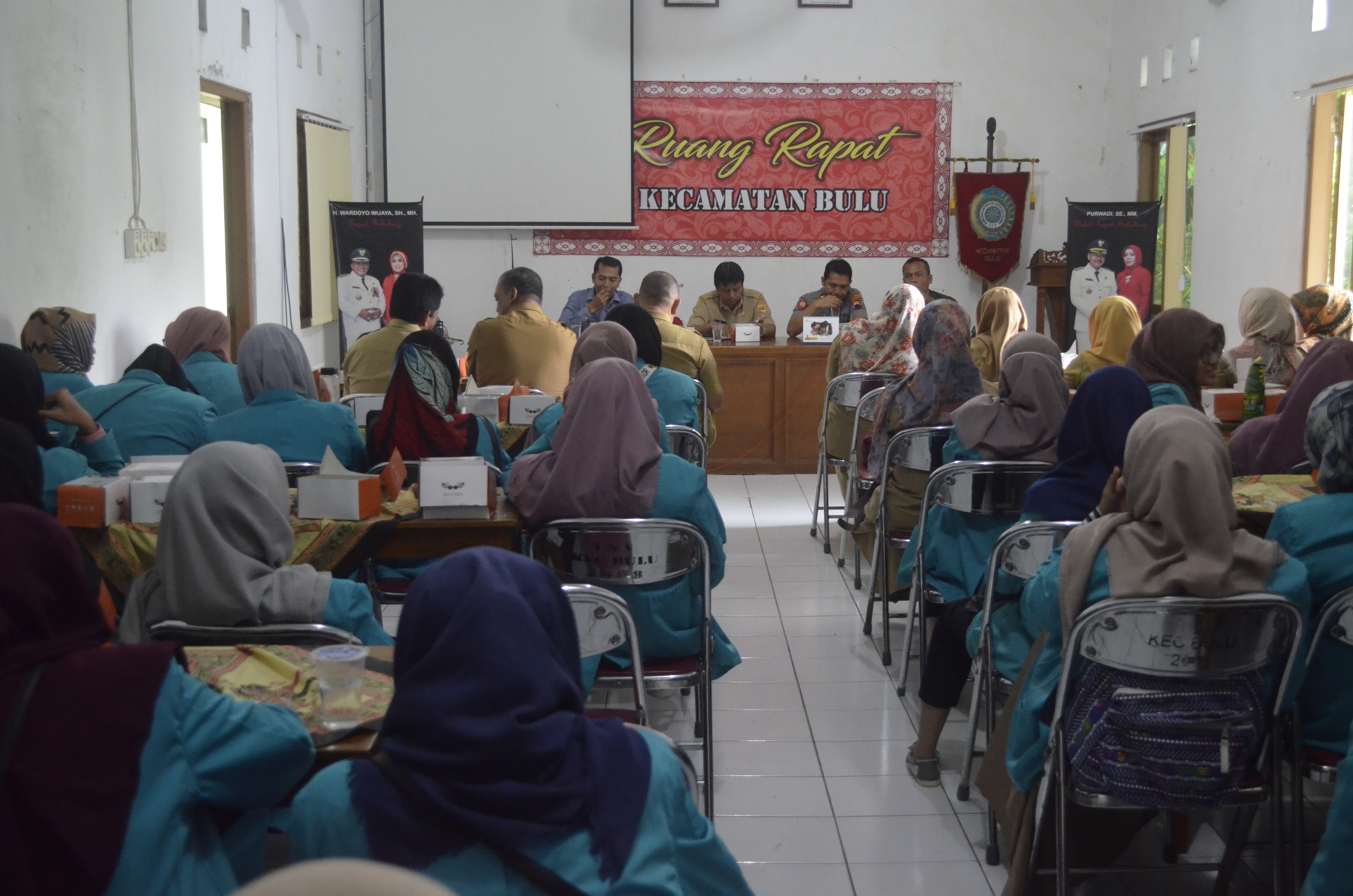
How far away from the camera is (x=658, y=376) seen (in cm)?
508

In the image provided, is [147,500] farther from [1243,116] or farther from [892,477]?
[1243,116]

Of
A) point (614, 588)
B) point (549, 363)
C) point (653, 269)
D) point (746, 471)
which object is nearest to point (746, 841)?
point (614, 588)

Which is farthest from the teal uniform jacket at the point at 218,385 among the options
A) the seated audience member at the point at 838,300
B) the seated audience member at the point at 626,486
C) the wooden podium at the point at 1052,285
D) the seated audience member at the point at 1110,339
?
the wooden podium at the point at 1052,285

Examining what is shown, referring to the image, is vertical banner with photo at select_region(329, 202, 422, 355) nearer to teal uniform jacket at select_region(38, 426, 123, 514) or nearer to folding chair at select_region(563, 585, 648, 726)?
teal uniform jacket at select_region(38, 426, 123, 514)

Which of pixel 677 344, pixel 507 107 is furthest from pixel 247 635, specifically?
pixel 507 107

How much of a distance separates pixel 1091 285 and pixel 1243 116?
1364mm

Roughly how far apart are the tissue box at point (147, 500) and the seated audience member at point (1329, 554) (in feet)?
8.00

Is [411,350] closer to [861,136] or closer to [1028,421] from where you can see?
[1028,421]


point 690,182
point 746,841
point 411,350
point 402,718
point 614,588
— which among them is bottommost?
point 746,841

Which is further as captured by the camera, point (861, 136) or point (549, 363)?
point (861, 136)

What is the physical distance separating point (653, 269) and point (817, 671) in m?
6.06

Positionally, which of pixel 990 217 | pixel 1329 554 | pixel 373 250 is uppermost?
pixel 990 217

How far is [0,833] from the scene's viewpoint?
133 centimetres

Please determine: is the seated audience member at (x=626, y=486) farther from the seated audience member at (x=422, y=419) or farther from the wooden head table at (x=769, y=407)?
the wooden head table at (x=769, y=407)
